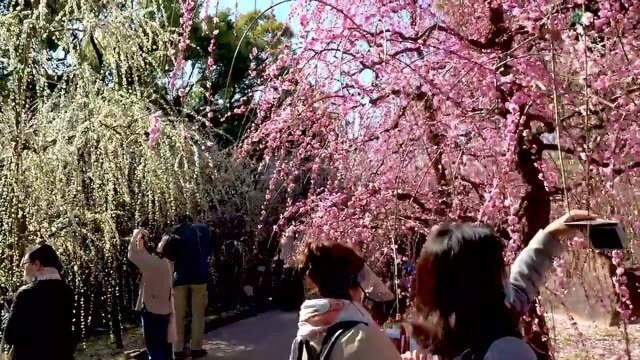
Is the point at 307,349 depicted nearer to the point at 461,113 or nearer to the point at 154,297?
the point at 461,113

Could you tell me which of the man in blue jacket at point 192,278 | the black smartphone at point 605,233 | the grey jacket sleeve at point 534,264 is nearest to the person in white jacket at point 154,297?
the man in blue jacket at point 192,278

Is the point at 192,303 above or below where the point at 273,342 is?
above

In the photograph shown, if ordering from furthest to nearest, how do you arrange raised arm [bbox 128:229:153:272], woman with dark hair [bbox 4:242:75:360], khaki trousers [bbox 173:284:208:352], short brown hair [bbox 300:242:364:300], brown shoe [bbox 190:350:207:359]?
brown shoe [bbox 190:350:207:359] → khaki trousers [bbox 173:284:208:352] → raised arm [bbox 128:229:153:272] → woman with dark hair [bbox 4:242:75:360] → short brown hair [bbox 300:242:364:300]

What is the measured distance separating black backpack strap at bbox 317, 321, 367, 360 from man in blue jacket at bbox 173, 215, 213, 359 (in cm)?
453

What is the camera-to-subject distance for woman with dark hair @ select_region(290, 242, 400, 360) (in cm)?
205

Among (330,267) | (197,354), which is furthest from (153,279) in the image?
(330,267)

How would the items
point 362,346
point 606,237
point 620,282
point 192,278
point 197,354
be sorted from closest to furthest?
point 606,237 < point 362,346 < point 620,282 < point 192,278 < point 197,354

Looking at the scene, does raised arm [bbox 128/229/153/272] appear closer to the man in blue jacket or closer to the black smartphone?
the man in blue jacket

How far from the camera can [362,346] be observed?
204 centimetres

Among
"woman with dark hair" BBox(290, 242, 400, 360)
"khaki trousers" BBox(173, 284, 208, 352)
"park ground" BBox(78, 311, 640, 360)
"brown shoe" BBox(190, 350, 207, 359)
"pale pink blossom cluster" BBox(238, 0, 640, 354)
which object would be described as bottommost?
"park ground" BBox(78, 311, 640, 360)

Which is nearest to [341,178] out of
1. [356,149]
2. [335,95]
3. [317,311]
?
[356,149]

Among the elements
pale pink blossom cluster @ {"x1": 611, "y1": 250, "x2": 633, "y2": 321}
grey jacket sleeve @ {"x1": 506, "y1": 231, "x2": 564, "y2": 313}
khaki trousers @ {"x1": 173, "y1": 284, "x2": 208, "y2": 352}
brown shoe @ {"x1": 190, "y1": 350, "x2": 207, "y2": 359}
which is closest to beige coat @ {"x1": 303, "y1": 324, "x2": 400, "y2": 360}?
grey jacket sleeve @ {"x1": 506, "y1": 231, "x2": 564, "y2": 313}

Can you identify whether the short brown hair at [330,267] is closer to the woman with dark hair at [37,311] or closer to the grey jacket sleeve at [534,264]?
the grey jacket sleeve at [534,264]

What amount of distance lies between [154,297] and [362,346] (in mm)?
3888
